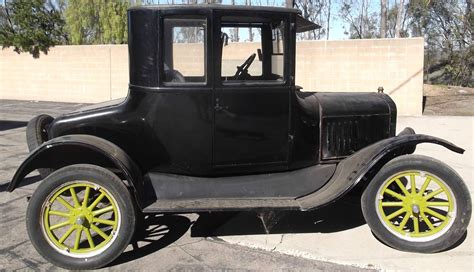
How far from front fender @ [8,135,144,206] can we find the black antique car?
0.04 feet

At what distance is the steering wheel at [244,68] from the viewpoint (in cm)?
409

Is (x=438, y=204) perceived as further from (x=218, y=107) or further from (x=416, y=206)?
(x=218, y=107)

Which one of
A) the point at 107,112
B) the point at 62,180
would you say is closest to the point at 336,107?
the point at 107,112

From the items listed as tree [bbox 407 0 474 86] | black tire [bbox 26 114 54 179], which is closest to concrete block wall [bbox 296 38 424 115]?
tree [bbox 407 0 474 86]

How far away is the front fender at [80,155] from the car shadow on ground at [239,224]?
2.10 ft

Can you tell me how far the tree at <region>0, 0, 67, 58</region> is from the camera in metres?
17.6

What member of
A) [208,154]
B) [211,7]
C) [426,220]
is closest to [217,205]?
[208,154]

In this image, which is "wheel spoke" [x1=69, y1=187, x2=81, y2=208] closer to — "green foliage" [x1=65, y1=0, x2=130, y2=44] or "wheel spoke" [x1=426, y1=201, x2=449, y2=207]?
"wheel spoke" [x1=426, y1=201, x2=449, y2=207]

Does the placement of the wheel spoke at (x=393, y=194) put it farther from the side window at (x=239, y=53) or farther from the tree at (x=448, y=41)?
the tree at (x=448, y=41)

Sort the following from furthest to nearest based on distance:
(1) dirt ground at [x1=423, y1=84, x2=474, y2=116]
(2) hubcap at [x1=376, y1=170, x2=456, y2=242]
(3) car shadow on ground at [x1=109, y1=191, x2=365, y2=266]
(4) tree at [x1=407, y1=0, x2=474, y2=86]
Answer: (4) tree at [x1=407, y1=0, x2=474, y2=86]
(1) dirt ground at [x1=423, y1=84, x2=474, y2=116]
(3) car shadow on ground at [x1=109, y1=191, x2=365, y2=266]
(2) hubcap at [x1=376, y1=170, x2=456, y2=242]

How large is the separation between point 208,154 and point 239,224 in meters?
0.95

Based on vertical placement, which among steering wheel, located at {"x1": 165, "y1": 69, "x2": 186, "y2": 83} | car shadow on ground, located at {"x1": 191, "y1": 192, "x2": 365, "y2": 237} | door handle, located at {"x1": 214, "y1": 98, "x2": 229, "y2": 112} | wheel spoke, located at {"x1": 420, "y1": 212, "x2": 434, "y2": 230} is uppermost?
steering wheel, located at {"x1": 165, "y1": 69, "x2": 186, "y2": 83}

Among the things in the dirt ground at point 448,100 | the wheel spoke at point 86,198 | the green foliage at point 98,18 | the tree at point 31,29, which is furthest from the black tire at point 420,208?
the green foliage at point 98,18

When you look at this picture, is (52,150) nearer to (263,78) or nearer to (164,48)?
(164,48)
